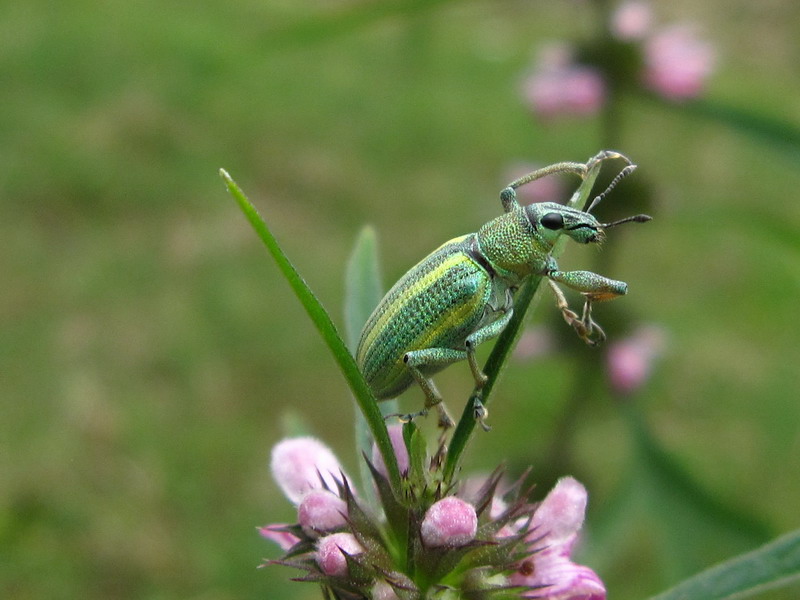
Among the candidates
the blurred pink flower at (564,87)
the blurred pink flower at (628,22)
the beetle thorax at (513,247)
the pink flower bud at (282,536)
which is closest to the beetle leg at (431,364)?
the beetle thorax at (513,247)

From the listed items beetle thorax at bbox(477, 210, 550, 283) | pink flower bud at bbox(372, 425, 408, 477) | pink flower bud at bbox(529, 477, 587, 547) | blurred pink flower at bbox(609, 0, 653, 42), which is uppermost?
beetle thorax at bbox(477, 210, 550, 283)

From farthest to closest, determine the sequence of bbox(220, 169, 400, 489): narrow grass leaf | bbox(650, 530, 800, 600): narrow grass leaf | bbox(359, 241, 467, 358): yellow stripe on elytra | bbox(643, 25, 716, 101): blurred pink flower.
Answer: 1. bbox(643, 25, 716, 101): blurred pink flower
2. bbox(359, 241, 467, 358): yellow stripe on elytra
3. bbox(650, 530, 800, 600): narrow grass leaf
4. bbox(220, 169, 400, 489): narrow grass leaf

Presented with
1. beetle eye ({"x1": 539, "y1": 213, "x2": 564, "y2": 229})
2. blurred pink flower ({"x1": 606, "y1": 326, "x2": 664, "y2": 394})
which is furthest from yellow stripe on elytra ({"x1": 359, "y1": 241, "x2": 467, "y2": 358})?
blurred pink flower ({"x1": 606, "y1": 326, "x2": 664, "y2": 394})

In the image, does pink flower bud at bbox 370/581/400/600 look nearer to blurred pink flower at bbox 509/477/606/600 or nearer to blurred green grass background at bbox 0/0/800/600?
blurred pink flower at bbox 509/477/606/600

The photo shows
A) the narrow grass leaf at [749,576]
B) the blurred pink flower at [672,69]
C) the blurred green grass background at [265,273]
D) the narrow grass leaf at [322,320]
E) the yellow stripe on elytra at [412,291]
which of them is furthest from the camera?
the blurred green grass background at [265,273]

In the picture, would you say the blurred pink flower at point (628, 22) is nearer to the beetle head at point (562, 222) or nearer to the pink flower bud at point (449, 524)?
the beetle head at point (562, 222)

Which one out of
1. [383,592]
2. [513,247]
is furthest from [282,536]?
[513,247]

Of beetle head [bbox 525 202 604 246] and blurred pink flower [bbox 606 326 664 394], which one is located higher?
beetle head [bbox 525 202 604 246]

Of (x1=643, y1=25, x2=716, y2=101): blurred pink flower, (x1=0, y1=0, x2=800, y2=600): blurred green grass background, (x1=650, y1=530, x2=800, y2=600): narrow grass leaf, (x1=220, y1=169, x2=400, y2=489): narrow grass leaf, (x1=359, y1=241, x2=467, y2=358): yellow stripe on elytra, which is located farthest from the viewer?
(x1=0, y1=0, x2=800, y2=600): blurred green grass background
